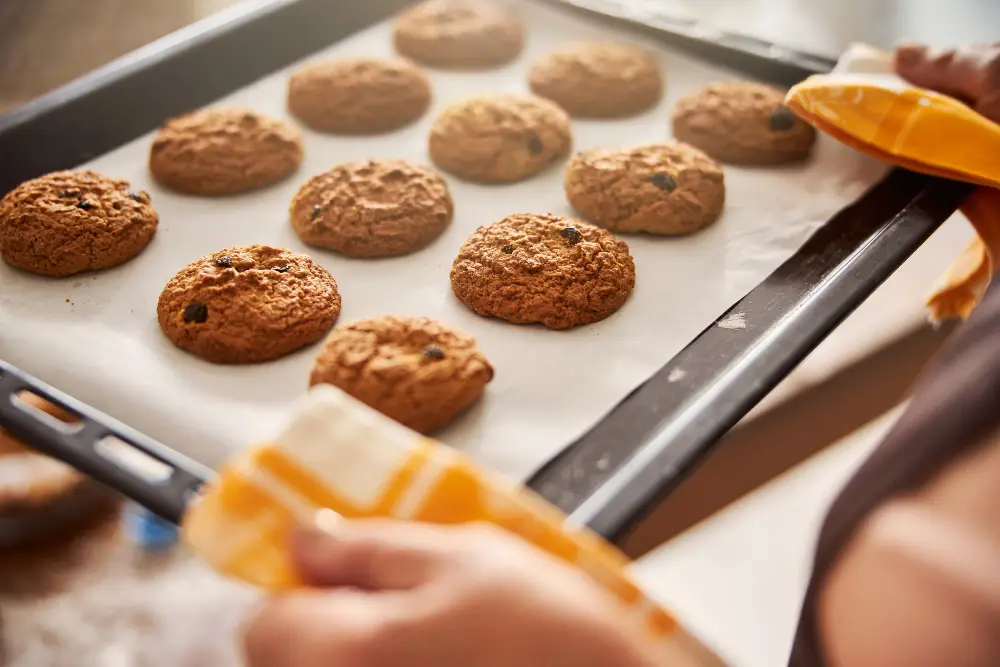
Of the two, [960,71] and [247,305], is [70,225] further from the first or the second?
[960,71]

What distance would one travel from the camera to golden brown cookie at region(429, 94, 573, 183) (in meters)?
1.39

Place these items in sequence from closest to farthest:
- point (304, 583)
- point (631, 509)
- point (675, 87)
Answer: point (304, 583) → point (631, 509) → point (675, 87)

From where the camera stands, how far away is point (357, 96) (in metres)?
1.51

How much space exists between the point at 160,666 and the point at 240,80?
0.99 meters

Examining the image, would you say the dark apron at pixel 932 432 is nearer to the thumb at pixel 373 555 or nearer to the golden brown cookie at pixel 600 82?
the thumb at pixel 373 555

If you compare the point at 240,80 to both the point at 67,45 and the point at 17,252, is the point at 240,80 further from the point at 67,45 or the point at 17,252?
the point at 17,252

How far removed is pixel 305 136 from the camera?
1.52 metres

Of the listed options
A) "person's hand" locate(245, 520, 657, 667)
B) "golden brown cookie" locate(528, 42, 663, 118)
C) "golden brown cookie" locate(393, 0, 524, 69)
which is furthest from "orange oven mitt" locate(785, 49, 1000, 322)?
"person's hand" locate(245, 520, 657, 667)

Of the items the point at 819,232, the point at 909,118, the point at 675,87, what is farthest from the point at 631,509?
the point at 675,87

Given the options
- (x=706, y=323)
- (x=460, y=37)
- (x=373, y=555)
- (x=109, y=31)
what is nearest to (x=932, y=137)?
(x=706, y=323)

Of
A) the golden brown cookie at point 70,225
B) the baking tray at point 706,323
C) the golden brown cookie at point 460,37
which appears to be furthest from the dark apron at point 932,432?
the golden brown cookie at point 460,37

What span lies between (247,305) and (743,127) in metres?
0.83

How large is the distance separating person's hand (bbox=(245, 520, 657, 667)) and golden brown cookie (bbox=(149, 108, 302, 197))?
905 mm

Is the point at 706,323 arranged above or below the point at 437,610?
below
